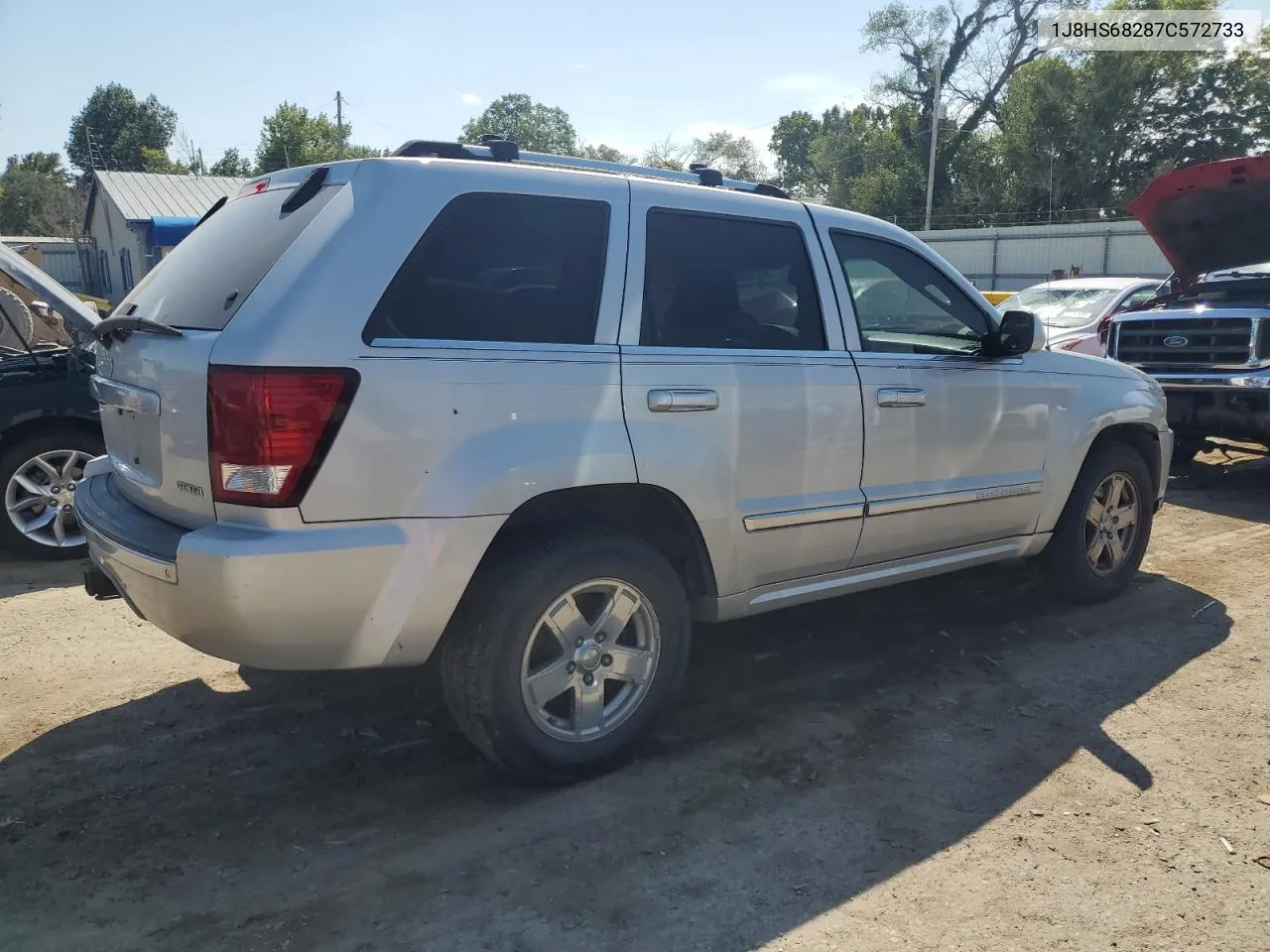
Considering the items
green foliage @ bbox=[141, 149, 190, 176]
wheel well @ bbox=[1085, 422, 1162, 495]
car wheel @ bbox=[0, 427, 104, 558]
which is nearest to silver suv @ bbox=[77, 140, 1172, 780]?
wheel well @ bbox=[1085, 422, 1162, 495]

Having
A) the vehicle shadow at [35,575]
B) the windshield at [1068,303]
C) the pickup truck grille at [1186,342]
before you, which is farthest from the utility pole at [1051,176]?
the vehicle shadow at [35,575]

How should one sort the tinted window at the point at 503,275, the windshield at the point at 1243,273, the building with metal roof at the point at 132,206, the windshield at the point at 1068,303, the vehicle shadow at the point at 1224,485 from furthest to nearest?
1. the building with metal roof at the point at 132,206
2. the windshield at the point at 1068,303
3. the windshield at the point at 1243,273
4. the vehicle shadow at the point at 1224,485
5. the tinted window at the point at 503,275

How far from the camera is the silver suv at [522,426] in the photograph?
277cm

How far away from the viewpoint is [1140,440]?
536cm

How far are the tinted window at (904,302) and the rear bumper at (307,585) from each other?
1969 mm

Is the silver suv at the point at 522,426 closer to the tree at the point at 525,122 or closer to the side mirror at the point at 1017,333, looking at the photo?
the side mirror at the point at 1017,333

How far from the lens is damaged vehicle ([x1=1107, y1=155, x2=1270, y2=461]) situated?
7820 millimetres

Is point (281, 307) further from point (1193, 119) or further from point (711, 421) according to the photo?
point (1193, 119)

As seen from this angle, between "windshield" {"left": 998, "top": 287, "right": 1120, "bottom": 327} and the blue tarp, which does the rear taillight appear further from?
the blue tarp

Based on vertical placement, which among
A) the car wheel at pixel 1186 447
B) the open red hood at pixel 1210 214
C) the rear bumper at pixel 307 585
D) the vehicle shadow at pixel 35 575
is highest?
the open red hood at pixel 1210 214

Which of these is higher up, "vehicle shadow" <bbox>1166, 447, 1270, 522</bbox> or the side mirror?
the side mirror

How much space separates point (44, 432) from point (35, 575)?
32.7 inches

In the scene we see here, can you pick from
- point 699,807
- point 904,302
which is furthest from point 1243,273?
point 699,807

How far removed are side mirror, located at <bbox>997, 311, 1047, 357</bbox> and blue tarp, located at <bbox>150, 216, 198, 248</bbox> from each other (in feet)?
65.6
